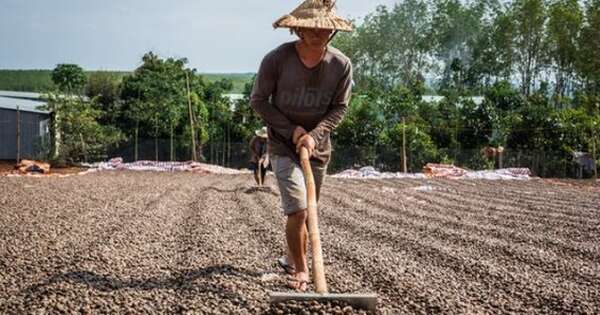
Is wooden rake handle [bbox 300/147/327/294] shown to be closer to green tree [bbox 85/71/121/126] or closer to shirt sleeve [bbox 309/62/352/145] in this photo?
shirt sleeve [bbox 309/62/352/145]

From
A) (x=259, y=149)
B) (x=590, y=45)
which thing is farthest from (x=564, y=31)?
(x=259, y=149)

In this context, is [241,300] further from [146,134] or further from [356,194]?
[146,134]

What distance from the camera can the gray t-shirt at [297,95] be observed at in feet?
14.1

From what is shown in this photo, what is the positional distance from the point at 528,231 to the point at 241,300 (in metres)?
5.36

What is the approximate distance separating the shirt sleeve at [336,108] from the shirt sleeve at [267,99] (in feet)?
0.57

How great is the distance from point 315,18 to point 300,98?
1.72ft

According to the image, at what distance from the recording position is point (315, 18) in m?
4.19

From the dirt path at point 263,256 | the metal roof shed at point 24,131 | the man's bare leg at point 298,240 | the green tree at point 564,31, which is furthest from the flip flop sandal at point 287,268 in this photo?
the green tree at point 564,31

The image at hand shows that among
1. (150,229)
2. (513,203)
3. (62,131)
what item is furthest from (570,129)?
(150,229)

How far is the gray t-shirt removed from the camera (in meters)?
4.31

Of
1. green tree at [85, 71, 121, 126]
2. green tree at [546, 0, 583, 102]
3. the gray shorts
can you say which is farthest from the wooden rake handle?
green tree at [546, 0, 583, 102]

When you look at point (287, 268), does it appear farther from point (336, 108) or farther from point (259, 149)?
point (259, 149)

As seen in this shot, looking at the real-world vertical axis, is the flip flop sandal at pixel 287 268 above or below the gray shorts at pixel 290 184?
below

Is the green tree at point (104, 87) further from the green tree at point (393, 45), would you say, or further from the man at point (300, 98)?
the man at point (300, 98)
